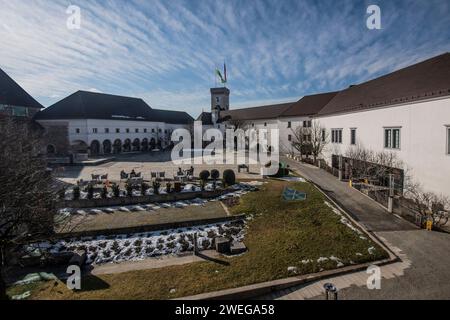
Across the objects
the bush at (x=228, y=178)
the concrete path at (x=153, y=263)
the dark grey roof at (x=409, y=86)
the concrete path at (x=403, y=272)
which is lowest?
the concrete path at (x=153, y=263)

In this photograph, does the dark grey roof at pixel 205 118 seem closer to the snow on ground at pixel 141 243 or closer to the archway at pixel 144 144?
the archway at pixel 144 144

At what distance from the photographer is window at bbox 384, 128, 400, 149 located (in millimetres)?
16611

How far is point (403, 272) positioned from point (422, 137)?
10915 millimetres

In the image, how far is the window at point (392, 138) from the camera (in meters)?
16.6

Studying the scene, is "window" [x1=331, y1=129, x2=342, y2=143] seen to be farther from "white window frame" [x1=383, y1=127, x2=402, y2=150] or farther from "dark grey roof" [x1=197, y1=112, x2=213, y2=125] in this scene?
"dark grey roof" [x1=197, y1=112, x2=213, y2=125]

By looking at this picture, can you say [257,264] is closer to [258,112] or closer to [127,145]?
[127,145]

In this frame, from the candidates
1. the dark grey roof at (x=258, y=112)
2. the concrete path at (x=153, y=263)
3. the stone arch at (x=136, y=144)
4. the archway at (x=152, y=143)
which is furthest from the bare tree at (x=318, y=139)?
the stone arch at (x=136, y=144)

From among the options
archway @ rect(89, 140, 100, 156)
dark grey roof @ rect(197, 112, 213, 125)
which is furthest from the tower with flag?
archway @ rect(89, 140, 100, 156)

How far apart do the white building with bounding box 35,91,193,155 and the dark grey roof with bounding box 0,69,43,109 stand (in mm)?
2761

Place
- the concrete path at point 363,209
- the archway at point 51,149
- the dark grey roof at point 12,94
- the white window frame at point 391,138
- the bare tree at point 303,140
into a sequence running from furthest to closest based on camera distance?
1. the archway at point 51,149
2. the bare tree at point 303,140
3. the dark grey roof at point 12,94
4. the white window frame at point 391,138
5. the concrete path at point 363,209

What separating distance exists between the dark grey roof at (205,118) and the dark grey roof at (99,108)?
1013 centimetres

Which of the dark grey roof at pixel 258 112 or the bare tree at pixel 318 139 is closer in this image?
the bare tree at pixel 318 139

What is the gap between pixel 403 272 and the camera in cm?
698

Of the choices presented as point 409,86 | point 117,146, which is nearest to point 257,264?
point 409,86
